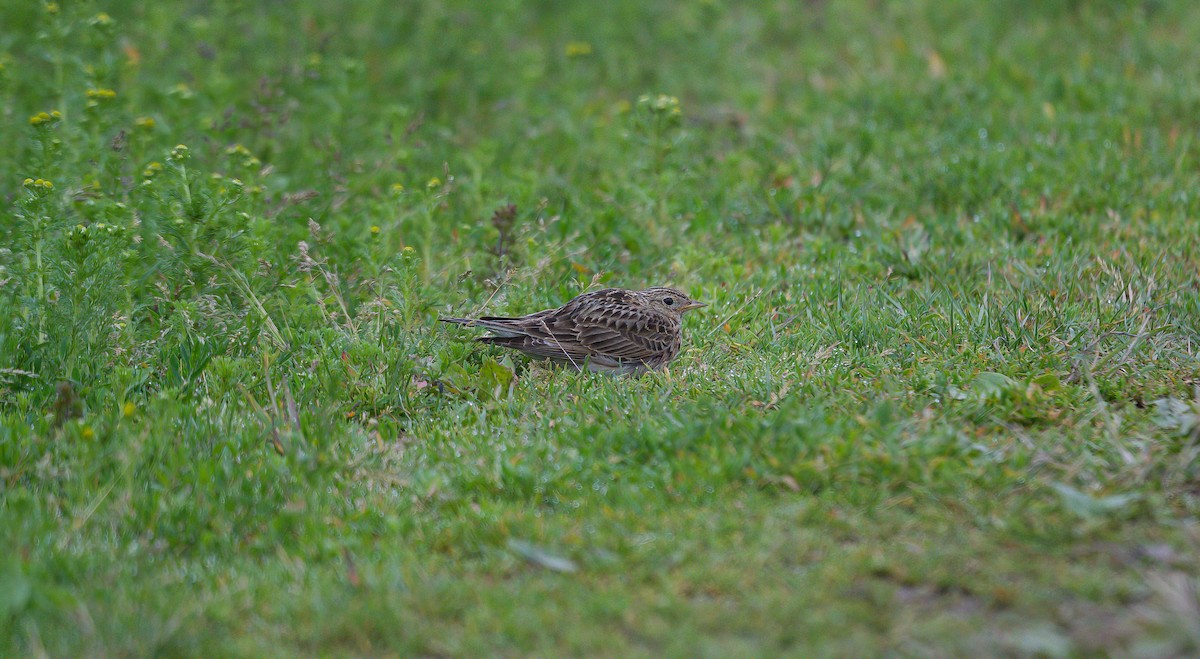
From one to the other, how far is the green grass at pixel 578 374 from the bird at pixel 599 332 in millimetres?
180

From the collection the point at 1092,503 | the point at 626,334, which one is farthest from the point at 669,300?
the point at 1092,503

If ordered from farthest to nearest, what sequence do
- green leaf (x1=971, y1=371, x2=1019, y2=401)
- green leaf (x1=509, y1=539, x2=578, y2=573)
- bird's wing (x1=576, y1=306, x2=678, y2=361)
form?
bird's wing (x1=576, y1=306, x2=678, y2=361)
green leaf (x1=971, y1=371, x2=1019, y2=401)
green leaf (x1=509, y1=539, x2=578, y2=573)

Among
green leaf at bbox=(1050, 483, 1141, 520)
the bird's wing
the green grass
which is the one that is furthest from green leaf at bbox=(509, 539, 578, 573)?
the bird's wing

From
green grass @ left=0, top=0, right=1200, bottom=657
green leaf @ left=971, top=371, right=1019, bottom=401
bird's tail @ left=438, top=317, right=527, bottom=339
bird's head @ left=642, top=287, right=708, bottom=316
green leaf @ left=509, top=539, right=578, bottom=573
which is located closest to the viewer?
green grass @ left=0, top=0, right=1200, bottom=657

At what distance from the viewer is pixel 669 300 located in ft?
22.9

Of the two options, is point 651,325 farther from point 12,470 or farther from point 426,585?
point 12,470

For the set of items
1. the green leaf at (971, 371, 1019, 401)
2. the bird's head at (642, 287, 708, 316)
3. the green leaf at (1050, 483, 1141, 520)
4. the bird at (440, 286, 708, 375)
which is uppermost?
the green leaf at (1050, 483, 1141, 520)

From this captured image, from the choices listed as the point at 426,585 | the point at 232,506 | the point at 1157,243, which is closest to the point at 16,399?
A: the point at 232,506

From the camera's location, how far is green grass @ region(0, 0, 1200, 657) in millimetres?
4137

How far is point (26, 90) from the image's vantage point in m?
10.2

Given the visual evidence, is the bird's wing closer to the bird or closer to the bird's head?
the bird

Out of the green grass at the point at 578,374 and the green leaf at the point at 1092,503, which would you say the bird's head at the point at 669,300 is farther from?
the green leaf at the point at 1092,503

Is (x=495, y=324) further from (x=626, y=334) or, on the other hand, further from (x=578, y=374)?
(x=626, y=334)

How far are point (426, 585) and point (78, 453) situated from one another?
192cm
